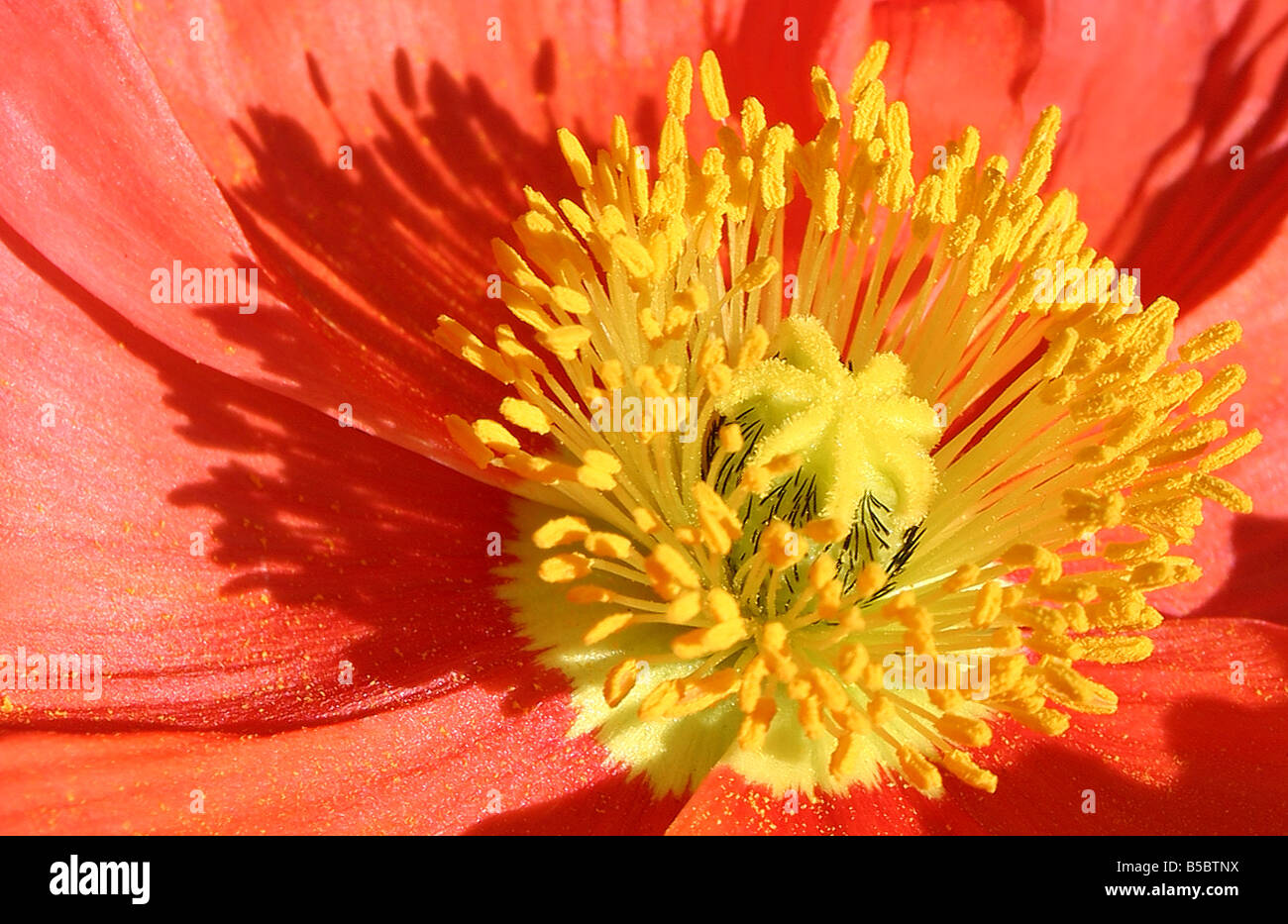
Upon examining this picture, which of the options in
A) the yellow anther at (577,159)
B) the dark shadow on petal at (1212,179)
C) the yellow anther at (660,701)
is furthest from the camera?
the dark shadow on petal at (1212,179)

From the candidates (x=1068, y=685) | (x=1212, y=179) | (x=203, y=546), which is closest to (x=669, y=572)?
(x=1068, y=685)

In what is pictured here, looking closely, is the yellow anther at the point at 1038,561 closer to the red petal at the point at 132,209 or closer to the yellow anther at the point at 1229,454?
the yellow anther at the point at 1229,454

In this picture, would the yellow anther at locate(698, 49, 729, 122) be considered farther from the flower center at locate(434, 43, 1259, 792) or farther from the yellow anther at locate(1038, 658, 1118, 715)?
the yellow anther at locate(1038, 658, 1118, 715)

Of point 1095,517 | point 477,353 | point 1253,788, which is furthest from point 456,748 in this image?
point 1253,788

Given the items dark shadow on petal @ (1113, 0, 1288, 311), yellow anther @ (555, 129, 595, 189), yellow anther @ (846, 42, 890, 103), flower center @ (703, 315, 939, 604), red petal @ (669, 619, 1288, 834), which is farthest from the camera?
dark shadow on petal @ (1113, 0, 1288, 311)

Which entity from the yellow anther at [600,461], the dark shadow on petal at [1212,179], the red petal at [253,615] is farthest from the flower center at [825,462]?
the dark shadow on petal at [1212,179]

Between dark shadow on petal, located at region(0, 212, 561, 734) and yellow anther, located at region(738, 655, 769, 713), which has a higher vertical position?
dark shadow on petal, located at region(0, 212, 561, 734)

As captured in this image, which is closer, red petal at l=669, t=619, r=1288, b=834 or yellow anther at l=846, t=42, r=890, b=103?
red petal at l=669, t=619, r=1288, b=834

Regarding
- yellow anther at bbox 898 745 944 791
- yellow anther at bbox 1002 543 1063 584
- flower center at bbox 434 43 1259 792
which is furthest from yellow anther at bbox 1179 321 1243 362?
yellow anther at bbox 898 745 944 791
